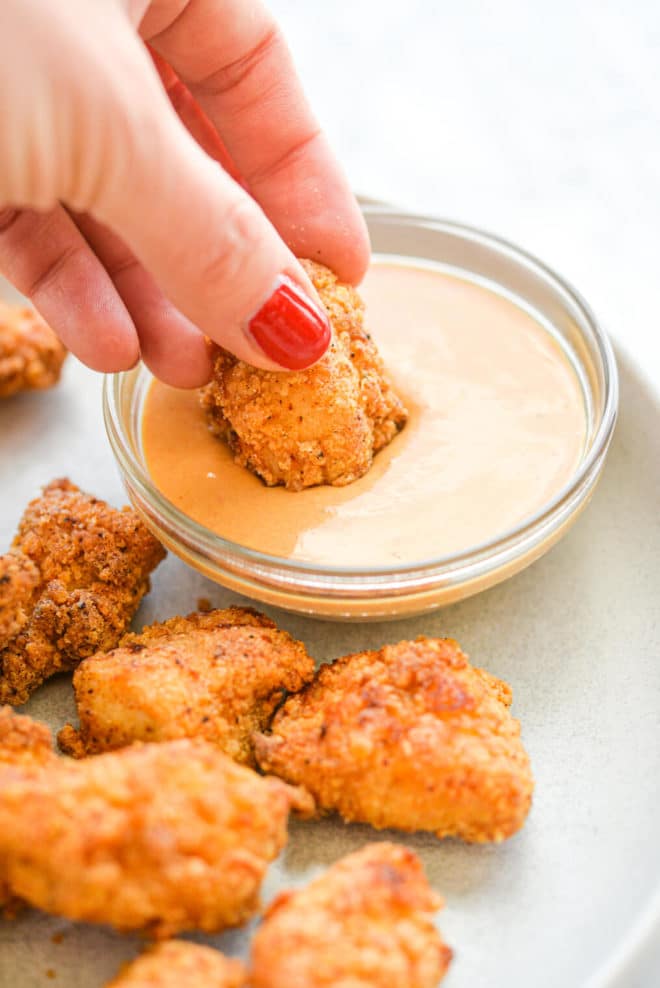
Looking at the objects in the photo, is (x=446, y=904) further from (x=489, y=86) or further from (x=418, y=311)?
(x=489, y=86)

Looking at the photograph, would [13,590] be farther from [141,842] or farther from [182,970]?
[182,970]

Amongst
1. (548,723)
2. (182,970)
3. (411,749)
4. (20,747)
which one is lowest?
(548,723)

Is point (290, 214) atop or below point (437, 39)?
atop

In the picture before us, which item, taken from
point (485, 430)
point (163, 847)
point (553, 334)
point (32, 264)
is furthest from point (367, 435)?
point (163, 847)

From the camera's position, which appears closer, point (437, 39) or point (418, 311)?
point (418, 311)

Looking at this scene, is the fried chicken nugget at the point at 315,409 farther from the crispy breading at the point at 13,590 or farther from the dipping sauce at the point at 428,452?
the crispy breading at the point at 13,590

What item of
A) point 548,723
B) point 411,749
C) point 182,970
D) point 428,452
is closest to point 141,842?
point 182,970

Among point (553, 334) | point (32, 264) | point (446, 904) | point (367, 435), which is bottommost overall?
point (446, 904)
